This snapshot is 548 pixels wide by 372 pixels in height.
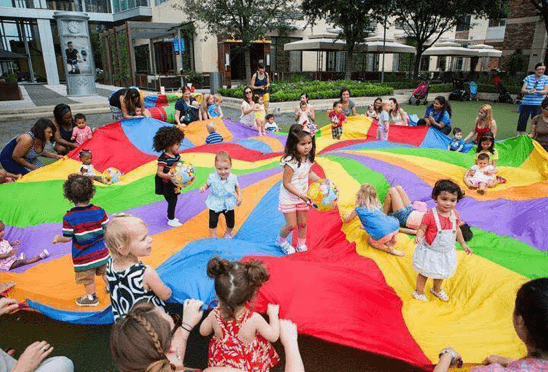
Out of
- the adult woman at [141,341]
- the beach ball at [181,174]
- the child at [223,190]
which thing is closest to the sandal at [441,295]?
the child at [223,190]

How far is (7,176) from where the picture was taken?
5.46 meters

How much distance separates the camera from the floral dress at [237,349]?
1.97m

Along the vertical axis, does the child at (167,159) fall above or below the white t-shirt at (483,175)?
above

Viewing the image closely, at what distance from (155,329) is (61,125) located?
6.30 meters

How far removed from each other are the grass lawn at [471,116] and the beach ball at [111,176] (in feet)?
24.2

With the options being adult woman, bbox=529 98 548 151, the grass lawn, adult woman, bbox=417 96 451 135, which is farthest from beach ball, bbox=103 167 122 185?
the grass lawn

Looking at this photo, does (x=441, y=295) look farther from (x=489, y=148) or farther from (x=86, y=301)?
(x=489, y=148)

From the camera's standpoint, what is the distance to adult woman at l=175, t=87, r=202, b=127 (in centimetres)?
843

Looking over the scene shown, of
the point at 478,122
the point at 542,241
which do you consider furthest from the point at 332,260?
the point at 478,122

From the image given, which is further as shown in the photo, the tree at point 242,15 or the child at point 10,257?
the tree at point 242,15

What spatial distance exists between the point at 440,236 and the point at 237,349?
175 centimetres

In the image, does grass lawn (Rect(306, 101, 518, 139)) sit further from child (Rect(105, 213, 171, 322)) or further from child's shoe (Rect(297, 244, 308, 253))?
child (Rect(105, 213, 171, 322))

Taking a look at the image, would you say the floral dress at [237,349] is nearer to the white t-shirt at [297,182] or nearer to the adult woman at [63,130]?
the white t-shirt at [297,182]

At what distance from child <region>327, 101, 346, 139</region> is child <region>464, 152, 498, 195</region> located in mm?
2831
